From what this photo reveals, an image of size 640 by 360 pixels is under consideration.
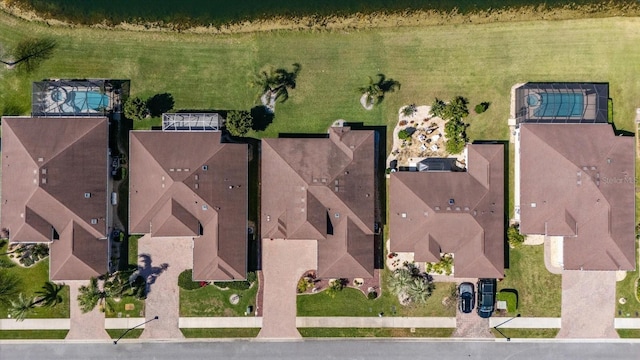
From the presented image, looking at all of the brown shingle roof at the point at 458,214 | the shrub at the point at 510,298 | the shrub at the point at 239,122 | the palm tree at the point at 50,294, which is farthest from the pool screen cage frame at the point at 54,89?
the shrub at the point at 510,298

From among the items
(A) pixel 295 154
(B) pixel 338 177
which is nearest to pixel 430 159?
(B) pixel 338 177

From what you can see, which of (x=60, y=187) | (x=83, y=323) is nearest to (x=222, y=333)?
(x=83, y=323)

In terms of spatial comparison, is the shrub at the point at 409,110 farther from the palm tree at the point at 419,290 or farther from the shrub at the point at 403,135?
the palm tree at the point at 419,290

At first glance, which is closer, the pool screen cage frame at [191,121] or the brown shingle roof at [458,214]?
the brown shingle roof at [458,214]

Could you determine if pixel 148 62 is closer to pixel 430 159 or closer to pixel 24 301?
pixel 24 301

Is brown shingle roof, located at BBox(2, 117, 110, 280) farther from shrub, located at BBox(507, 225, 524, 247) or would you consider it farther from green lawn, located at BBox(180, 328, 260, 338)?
shrub, located at BBox(507, 225, 524, 247)
